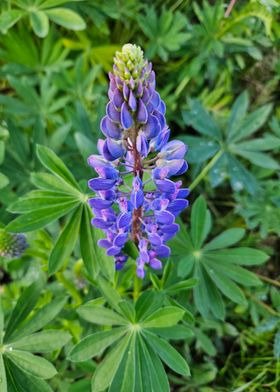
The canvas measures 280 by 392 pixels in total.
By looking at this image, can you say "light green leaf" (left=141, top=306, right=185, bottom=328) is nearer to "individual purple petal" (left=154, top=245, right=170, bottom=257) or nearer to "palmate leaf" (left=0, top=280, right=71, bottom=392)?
"individual purple petal" (left=154, top=245, right=170, bottom=257)

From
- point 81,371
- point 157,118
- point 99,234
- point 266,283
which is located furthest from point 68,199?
point 266,283

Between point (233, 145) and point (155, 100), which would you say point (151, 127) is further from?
point (233, 145)

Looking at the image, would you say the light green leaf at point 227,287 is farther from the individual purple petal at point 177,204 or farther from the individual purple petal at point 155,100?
the individual purple petal at point 155,100

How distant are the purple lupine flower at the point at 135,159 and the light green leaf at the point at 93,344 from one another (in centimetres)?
28

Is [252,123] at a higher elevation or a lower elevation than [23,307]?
higher

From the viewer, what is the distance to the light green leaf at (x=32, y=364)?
165 centimetres

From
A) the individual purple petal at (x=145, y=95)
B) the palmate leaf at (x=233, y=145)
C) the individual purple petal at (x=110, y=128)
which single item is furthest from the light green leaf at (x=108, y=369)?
the palmate leaf at (x=233, y=145)

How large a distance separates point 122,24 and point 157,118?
1890mm

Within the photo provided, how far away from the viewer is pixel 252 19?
2.54 m

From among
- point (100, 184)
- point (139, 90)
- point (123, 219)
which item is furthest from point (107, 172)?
point (139, 90)

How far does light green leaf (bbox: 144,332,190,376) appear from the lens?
1.62 m

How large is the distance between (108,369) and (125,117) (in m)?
0.84

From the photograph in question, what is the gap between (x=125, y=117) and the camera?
1366 millimetres

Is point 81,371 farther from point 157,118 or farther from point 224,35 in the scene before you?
point 224,35
